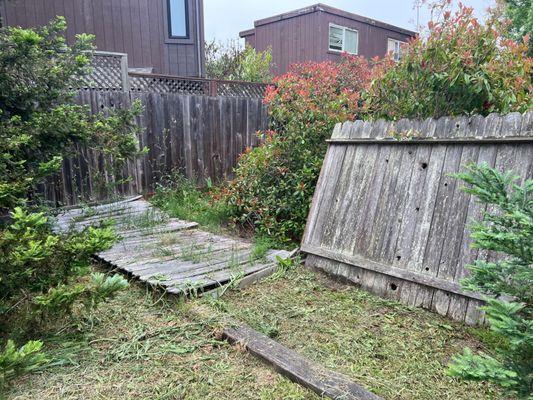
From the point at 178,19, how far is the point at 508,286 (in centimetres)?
1054

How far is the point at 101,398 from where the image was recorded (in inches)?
79.3

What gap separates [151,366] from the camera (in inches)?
90.2

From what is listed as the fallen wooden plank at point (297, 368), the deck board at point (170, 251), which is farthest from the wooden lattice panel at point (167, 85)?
the fallen wooden plank at point (297, 368)

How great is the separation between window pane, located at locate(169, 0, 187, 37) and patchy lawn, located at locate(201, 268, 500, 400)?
28.7 feet

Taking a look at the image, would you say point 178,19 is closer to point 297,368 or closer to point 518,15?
point 297,368

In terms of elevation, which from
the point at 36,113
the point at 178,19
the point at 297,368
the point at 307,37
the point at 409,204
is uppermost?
the point at 307,37

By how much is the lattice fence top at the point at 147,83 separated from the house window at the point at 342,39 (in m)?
7.27

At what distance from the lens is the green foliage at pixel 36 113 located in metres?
2.74

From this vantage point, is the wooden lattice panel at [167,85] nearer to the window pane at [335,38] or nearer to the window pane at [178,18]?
the window pane at [178,18]

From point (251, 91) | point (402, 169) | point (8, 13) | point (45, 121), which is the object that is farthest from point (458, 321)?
point (8, 13)

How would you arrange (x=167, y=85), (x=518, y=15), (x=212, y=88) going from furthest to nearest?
(x=518, y=15), (x=212, y=88), (x=167, y=85)

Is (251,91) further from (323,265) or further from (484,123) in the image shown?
(484,123)

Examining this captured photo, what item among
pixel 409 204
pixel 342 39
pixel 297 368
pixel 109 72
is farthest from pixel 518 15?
pixel 297 368

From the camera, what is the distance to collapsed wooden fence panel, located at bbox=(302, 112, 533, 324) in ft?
9.10
